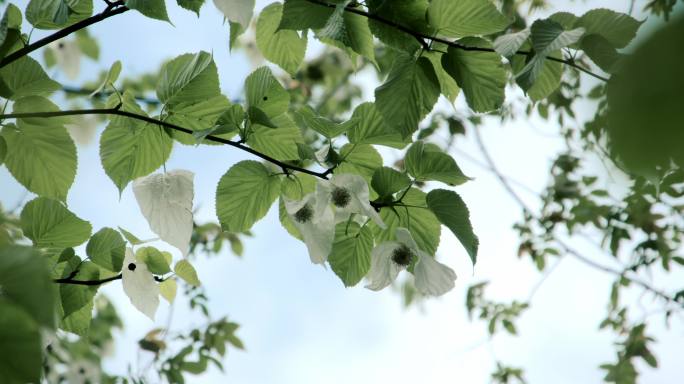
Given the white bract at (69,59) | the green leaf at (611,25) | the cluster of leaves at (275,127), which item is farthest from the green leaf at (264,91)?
the white bract at (69,59)

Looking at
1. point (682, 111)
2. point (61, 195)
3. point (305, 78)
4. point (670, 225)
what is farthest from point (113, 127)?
point (305, 78)

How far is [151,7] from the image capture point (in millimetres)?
456

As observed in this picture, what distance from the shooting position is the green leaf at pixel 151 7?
0.45m

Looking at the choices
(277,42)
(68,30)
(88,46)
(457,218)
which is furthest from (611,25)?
(88,46)

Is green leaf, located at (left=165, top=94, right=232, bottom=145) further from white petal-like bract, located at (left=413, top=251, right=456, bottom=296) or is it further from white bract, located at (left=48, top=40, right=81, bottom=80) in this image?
white bract, located at (left=48, top=40, right=81, bottom=80)

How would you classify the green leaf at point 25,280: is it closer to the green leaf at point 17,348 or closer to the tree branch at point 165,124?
the green leaf at point 17,348

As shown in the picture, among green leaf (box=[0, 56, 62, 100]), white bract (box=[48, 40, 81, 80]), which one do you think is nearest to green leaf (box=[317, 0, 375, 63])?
green leaf (box=[0, 56, 62, 100])

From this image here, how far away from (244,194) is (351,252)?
0.33 ft

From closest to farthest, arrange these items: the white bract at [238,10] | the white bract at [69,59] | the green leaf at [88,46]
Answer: the white bract at [238,10]
the white bract at [69,59]
the green leaf at [88,46]

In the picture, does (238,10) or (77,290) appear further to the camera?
(77,290)

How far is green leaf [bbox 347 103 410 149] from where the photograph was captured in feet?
1.64

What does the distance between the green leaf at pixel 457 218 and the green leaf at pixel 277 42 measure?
20 centimetres

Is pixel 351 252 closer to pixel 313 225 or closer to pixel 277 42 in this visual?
pixel 313 225

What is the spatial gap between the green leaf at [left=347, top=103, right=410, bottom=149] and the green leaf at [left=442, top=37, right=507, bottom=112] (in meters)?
0.06
